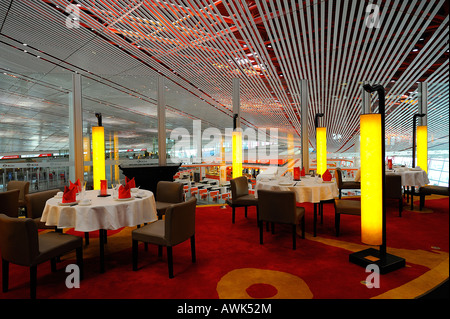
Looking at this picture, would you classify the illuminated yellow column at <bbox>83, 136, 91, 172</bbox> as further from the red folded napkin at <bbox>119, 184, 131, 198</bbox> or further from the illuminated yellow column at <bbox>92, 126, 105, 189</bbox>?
the red folded napkin at <bbox>119, 184, 131, 198</bbox>

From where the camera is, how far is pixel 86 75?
6.25 metres

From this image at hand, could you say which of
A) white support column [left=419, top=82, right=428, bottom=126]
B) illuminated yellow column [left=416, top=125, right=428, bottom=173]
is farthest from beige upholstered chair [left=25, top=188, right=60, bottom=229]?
white support column [left=419, top=82, right=428, bottom=126]

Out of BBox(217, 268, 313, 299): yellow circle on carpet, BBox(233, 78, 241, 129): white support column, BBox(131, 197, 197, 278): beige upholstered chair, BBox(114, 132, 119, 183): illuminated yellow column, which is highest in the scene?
BBox(233, 78, 241, 129): white support column

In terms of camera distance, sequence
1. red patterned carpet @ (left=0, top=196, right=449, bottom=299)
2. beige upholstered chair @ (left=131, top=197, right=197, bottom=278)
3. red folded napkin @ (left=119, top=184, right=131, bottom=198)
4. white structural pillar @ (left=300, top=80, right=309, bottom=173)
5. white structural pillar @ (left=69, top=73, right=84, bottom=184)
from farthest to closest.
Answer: white structural pillar @ (left=300, top=80, right=309, bottom=173) < white structural pillar @ (left=69, top=73, right=84, bottom=184) < red folded napkin @ (left=119, top=184, right=131, bottom=198) < beige upholstered chair @ (left=131, top=197, right=197, bottom=278) < red patterned carpet @ (left=0, top=196, right=449, bottom=299)

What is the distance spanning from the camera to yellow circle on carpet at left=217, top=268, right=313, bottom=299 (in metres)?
2.39

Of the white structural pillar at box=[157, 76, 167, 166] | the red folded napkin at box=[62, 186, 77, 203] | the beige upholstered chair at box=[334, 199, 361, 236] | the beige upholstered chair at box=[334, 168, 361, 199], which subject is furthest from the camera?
the white structural pillar at box=[157, 76, 167, 166]

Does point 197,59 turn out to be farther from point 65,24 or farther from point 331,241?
point 331,241

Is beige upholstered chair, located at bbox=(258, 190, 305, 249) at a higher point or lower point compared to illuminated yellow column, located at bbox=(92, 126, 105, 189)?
lower

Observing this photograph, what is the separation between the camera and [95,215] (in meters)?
2.88

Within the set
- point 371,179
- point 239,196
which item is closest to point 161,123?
point 239,196

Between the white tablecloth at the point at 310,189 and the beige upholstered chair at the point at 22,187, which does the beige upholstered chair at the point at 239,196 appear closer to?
the white tablecloth at the point at 310,189

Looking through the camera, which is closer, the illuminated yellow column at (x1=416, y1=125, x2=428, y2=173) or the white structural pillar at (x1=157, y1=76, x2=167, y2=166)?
the illuminated yellow column at (x1=416, y1=125, x2=428, y2=173)

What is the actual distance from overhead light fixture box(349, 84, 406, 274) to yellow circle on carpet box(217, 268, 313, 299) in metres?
0.90
